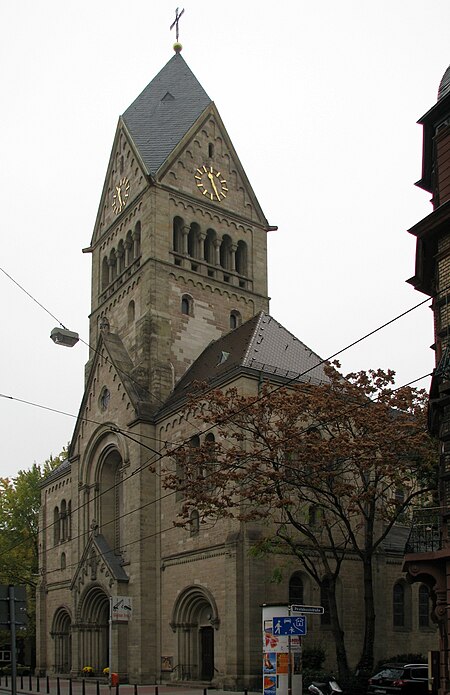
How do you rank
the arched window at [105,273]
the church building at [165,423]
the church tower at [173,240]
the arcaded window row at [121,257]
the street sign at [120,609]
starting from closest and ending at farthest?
the street sign at [120,609] < the church building at [165,423] < the church tower at [173,240] < the arcaded window row at [121,257] < the arched window at [105,273]

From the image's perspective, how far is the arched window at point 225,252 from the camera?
1925 inches

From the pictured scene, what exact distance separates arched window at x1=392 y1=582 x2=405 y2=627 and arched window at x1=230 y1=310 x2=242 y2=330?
16.1 m

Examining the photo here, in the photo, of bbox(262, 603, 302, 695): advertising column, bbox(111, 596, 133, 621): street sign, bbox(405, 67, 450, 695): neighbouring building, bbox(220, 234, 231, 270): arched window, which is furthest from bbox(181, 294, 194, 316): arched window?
bbox(405, 67, 450, 695): neighbouring building

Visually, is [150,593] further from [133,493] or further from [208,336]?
[208,336]

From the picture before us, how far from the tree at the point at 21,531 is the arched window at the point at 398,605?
26868 mm

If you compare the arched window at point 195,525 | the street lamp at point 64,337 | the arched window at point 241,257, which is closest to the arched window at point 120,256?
the arched window at point 241,257

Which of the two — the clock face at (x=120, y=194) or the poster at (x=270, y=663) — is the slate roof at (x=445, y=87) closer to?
the poster at (x=270, y=663)

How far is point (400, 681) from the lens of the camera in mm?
26375

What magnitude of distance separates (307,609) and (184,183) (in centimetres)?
2985

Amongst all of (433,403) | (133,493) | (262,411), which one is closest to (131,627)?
(133,493)

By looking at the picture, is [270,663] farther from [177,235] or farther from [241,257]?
[241,257]

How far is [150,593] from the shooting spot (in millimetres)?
38875

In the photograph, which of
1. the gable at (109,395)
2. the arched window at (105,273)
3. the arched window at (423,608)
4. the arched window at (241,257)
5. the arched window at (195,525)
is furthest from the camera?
the arched window at (105,273)

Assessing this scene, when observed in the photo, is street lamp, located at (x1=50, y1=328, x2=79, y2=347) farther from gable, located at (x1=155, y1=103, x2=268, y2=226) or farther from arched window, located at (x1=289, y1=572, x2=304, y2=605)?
gable, located at (x1=155, y1=103, x2=268, y2=226)
